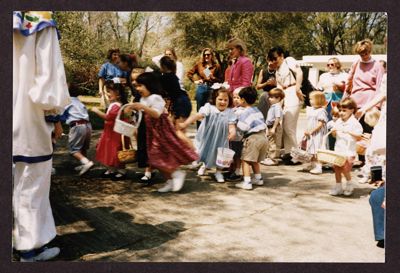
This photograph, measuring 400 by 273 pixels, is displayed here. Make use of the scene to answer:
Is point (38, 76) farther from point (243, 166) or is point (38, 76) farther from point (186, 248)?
point (243, 166)

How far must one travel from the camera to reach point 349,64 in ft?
Result: 16.0

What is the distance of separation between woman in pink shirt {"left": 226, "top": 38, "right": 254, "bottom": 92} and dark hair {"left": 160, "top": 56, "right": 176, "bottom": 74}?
0.53 metres

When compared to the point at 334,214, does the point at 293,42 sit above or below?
above

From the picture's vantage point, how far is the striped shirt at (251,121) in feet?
16.4

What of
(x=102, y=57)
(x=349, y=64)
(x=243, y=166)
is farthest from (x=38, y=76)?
(x=349, y=64)

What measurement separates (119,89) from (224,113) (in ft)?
3.59

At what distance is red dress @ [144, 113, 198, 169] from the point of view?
185 inches

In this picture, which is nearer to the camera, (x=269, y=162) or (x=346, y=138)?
(x=346, y=138)

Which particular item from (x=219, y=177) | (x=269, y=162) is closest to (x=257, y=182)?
(x=219, y=177)

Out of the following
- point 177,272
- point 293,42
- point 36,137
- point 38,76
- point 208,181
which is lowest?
point 177,272

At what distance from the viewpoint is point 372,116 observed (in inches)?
162

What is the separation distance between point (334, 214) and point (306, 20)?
1.58m

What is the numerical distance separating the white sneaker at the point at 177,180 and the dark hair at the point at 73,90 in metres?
1.13

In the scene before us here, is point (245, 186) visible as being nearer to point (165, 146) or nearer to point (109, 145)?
point (165, 146)
